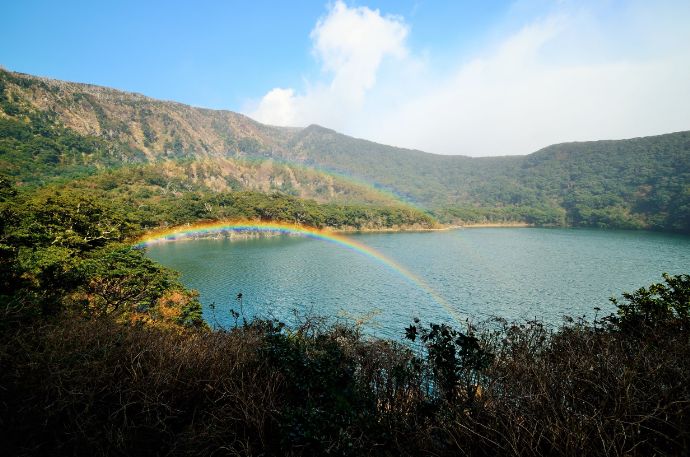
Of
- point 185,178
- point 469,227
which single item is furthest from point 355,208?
point 185,178

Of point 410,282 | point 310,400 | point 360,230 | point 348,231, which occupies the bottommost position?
point 348,231

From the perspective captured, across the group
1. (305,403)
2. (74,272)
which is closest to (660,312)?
(305,403)

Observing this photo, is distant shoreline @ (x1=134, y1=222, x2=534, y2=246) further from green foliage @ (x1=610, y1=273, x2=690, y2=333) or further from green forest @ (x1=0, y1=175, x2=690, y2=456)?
green forest @ (x1=0, y1=175, x2=690, y2=456)

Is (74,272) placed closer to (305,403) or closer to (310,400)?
(305,403)

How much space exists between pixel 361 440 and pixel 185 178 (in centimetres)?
19280

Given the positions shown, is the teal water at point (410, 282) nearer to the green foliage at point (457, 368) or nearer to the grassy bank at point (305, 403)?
the grassy bank at point (305, 403)

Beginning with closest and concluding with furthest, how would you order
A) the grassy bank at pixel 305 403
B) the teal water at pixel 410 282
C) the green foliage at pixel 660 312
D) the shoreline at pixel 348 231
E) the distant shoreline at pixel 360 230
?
the grassy bank at pixel 305 403 < the green foliage at pixel 660 312 < the teal water at pixel 410 282 < the shoreline at pixel 348 231 < the distant shoreline at pixel 360 230

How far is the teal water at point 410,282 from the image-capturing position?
96.3ft

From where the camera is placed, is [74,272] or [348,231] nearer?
[74,272]

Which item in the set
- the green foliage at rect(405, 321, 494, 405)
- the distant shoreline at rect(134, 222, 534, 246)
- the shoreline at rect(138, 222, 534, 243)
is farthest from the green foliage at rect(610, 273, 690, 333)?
the distant shoreline at rect(134, 222, 534, 246)

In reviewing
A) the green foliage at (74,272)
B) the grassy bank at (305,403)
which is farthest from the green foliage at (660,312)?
the green foliage at (74,272)

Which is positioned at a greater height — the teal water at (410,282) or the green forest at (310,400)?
the green forest at (310,400)

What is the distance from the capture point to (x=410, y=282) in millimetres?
40531

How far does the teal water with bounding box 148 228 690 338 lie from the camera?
29.3 meters
